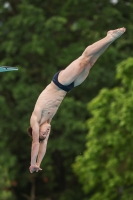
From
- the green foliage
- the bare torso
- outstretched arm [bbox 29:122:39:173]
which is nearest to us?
outstretched arm [bbox 29:122:39:173]

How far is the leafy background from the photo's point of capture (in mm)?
22062

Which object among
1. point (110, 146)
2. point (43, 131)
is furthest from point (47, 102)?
point (110, 146)

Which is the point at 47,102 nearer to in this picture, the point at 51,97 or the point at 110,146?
the point at 51,97

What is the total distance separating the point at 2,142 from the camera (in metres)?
22.7

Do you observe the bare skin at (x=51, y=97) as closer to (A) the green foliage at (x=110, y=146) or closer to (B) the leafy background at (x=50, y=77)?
(A) the green foliage at (x=110, y=146)

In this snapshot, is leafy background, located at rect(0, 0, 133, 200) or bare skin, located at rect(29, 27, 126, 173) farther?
leafy background, located at rect(0, 0, 133, 200)

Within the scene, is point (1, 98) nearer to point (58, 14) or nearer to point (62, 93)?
point (58, 14)

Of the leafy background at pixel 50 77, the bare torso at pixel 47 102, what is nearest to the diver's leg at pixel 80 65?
the bare torso at pixel 47 102

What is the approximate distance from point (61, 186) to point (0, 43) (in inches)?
211

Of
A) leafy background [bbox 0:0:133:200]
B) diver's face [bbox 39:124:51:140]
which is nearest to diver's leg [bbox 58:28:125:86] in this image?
diver's face [bbox 39:124:51:140]

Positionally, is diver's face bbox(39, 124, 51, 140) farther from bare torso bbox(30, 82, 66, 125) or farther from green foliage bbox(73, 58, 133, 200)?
green foliage bbox(73, 58, 133, 200)

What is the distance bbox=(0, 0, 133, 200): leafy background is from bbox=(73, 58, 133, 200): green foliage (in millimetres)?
39

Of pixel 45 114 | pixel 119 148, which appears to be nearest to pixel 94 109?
pixel 119 148

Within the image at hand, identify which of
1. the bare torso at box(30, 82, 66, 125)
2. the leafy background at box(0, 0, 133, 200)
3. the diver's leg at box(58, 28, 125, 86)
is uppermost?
the diver's leg at box(58, 28, 125, 86)
